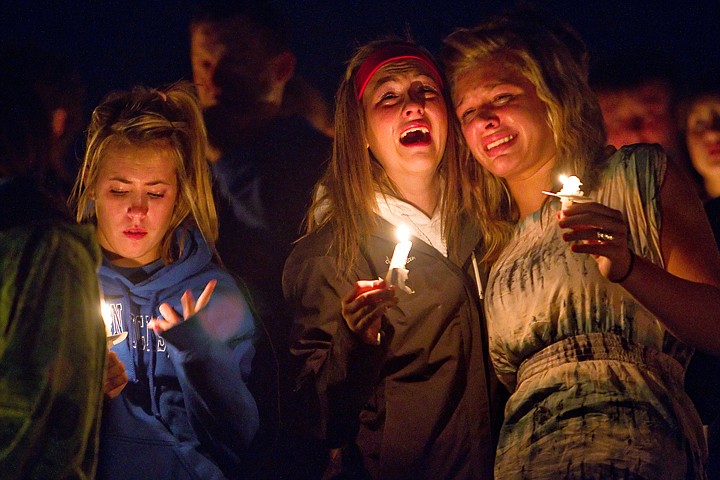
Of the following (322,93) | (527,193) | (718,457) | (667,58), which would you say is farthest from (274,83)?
(718,457)

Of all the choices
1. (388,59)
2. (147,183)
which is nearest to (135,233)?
(147,183)

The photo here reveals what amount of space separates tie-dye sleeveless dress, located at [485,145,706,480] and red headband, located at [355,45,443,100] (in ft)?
3.87

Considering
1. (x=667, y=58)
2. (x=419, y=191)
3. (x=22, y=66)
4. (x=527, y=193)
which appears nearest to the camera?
(x=22, y=66)

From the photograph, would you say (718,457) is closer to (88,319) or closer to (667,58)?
(667,58)

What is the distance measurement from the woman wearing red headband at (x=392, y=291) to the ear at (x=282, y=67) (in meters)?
0.57

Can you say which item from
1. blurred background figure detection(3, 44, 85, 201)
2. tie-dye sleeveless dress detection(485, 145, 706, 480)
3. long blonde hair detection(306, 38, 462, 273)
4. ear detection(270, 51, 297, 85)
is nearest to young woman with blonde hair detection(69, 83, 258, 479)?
blurred background figure detection(3, 44, 85, 201)

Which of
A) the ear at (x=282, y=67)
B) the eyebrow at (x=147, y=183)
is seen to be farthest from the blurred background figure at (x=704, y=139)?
the eyebrow at (x=147, y=183)

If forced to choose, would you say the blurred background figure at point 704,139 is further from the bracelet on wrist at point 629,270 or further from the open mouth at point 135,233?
the open mouth at point 135,233

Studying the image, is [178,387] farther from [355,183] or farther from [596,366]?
[596,366]

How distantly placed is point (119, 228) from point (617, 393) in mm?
2071

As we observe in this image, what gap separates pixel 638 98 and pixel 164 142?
230cm

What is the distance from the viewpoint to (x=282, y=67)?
4.33m

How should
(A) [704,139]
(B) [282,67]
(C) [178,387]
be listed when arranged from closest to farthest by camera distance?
(C) [178,387] < (A) [704,139] < (B) [282,67]

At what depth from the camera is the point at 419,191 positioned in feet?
12.2
